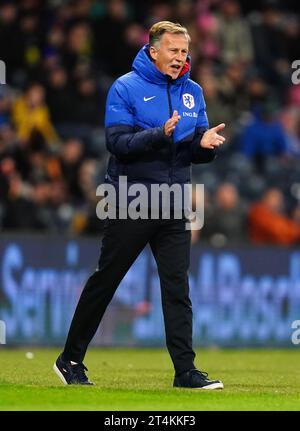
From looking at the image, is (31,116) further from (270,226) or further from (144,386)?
(144,386)

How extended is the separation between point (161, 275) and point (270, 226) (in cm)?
847

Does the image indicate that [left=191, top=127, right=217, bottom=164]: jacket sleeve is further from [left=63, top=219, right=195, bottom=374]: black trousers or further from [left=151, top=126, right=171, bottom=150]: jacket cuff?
[left=63, top=219, right=195, bottom=374]: black trousers

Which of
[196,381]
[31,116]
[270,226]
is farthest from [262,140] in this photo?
[196,381]

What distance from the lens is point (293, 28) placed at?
2228 cm

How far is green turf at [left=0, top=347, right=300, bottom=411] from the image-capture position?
8.07m

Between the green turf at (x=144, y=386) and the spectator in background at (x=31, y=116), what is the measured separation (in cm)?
437

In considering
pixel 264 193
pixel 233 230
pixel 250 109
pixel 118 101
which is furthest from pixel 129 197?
pixel 250 109

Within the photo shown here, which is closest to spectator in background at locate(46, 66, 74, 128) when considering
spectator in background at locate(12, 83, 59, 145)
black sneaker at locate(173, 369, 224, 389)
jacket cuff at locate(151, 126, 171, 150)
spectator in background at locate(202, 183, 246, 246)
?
spectator in background at locate(12, 83, 59, 145)

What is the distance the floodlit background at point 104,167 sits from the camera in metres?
15.5

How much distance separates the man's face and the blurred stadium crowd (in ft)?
23.1

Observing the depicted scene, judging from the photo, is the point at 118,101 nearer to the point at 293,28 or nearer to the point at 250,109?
the point at 250,109

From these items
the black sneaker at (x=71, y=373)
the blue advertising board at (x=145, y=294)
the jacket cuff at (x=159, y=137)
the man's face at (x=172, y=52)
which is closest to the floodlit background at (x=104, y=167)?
the blue advertising board at (x=145, y=294)
